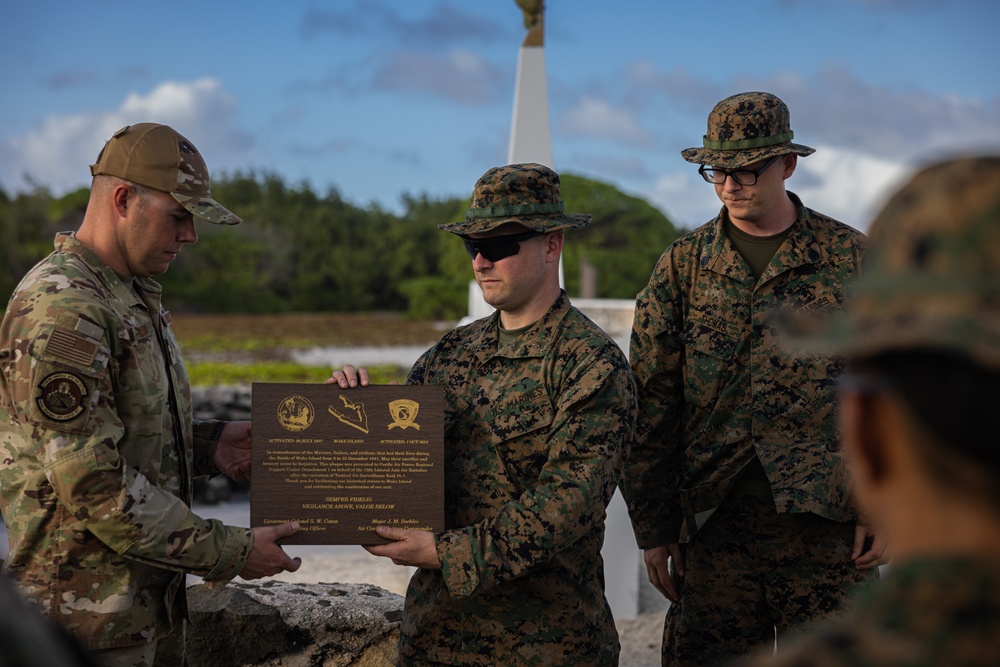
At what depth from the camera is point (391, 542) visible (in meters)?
3.37

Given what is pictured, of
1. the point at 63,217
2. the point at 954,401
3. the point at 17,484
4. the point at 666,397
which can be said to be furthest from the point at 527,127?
the point at 63,217

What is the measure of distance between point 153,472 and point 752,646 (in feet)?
7.78

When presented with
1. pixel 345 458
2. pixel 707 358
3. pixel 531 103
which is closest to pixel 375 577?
pixel 531 103

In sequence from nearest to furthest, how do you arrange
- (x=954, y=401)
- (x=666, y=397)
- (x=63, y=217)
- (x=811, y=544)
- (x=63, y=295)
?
(x=954, y=401) < (x=63, y=295) < (x=811, y=544) < (x=666, y=397) < (x=63, y=217)

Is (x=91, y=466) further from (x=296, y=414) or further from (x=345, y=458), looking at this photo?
(x=345, y=458)

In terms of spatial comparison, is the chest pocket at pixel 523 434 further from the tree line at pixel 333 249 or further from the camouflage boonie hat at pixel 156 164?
the tree line at pixel 333 249

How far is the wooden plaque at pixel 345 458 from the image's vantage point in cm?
341

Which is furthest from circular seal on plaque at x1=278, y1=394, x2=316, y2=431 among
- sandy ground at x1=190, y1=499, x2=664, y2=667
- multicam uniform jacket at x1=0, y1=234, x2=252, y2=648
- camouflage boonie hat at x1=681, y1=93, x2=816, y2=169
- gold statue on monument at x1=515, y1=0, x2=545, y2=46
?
gold statue on monument at x1=515, y1=0, x2=545, y2=46

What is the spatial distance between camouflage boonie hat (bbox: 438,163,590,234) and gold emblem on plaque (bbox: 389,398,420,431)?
61 centimetres

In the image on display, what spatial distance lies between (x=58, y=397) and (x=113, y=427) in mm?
189

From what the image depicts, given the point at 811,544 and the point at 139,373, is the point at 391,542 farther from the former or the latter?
the point at 811,544

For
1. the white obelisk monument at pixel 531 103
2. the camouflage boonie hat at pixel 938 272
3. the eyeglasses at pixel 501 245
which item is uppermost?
the white obelisk monument at pixel 531 103

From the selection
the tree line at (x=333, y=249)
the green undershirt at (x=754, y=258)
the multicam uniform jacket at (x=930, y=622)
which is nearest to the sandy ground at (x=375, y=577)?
the green undershirt at (x=754, y=258)

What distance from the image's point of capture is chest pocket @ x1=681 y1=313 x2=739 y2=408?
4.05 m
